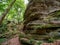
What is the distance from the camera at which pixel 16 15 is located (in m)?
21.7

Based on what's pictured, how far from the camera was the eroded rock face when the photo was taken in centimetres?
770

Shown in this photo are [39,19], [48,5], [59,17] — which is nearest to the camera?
[59,17]

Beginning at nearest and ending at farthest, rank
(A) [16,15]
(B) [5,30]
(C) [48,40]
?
(C) [48,40] < (B) [5,30] < (A) [16,15]

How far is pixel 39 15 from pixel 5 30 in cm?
338

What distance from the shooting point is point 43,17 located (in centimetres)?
875

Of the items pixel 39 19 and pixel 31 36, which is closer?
pixel 31 36

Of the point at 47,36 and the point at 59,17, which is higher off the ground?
the point at 59,17

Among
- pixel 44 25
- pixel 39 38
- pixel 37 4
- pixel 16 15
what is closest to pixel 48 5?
pixel 37 4

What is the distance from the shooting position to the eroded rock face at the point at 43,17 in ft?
25.3

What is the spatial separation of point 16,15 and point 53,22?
1444 cm

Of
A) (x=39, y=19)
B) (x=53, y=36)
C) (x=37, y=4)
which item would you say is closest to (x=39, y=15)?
(x=39, y=19)

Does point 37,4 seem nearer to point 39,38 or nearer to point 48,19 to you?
point 48,19

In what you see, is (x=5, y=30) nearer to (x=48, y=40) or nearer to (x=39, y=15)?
(x=39, y=15)

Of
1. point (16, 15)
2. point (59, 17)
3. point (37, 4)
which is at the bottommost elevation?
point (16, 15)
